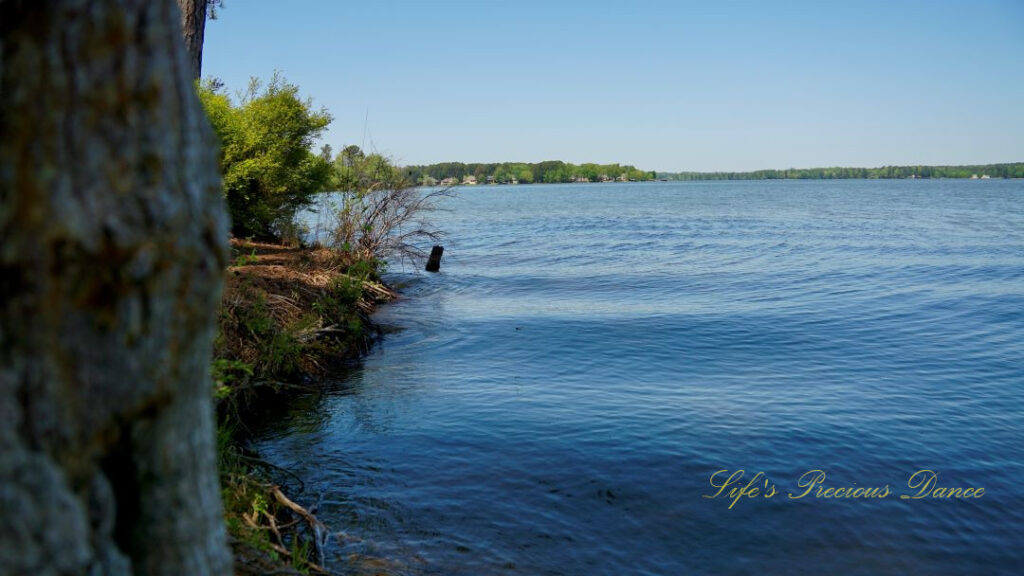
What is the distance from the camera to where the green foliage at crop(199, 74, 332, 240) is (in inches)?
707

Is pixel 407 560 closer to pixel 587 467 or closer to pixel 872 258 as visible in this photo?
pixel 587 467

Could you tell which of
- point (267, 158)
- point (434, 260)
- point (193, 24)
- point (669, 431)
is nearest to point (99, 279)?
point (669, 431)

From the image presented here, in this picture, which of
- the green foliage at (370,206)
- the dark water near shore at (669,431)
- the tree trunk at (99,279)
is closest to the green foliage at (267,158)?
the green foliage at (370,206)

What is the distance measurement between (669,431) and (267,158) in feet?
42.3

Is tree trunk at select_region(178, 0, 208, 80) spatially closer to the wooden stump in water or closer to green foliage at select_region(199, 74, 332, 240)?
green foliage at select_region(199, 74, 332, 240)

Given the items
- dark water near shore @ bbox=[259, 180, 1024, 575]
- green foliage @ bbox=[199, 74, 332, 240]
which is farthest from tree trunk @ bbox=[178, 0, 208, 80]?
dark water near shore @ bbox=[259, 180, 1024, 575]

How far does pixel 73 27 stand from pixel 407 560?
5767 millimetres

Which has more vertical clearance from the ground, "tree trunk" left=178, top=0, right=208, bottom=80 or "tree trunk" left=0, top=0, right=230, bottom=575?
"tree trunk" left=178, top=0, right=208, bottom=80

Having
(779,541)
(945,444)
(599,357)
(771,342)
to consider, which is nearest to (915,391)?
(945,444)

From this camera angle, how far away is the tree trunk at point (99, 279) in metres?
1.60

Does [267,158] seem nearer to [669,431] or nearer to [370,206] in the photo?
[370,206]

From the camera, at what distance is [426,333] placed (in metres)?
16.7

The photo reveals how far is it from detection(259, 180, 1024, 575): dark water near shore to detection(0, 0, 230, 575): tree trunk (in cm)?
488

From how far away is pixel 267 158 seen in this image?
1880 cm
